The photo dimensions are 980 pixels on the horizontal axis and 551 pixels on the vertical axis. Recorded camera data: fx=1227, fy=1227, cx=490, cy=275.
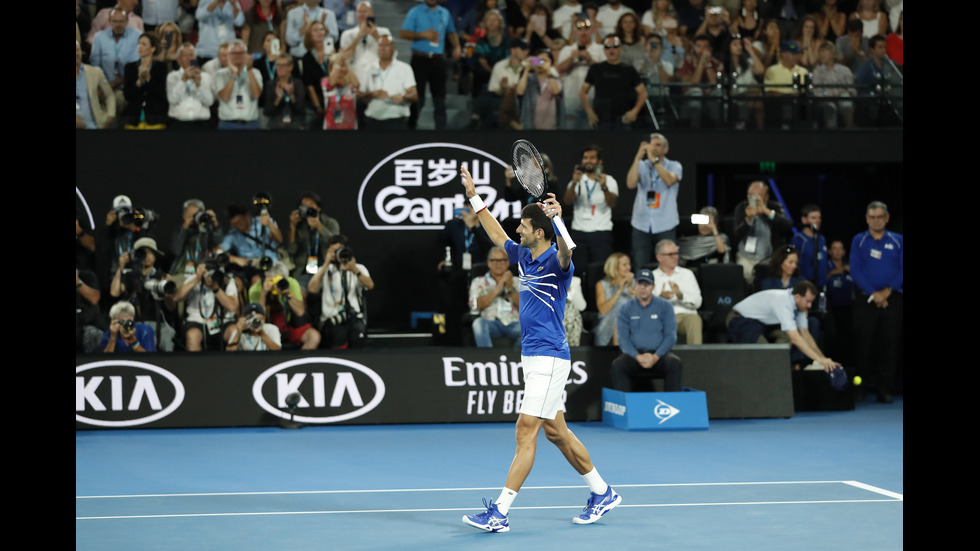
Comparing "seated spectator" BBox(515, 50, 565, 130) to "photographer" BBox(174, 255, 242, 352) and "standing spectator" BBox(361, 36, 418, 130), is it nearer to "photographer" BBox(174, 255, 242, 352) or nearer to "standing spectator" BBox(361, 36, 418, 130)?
"standing spectator" BBox(361, 36, 418, 130)

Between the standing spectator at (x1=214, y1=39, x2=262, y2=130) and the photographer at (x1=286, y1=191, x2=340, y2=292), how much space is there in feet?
5.51

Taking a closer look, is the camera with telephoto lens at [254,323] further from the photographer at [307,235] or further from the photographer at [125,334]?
the photographer at [307,235]

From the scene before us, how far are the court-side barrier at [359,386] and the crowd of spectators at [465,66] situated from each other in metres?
4.05

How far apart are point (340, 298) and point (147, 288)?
223 cm

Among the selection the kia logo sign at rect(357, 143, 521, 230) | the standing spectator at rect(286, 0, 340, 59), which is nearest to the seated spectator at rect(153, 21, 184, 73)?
the standing spectator at rect(286, 0, 340, 59)

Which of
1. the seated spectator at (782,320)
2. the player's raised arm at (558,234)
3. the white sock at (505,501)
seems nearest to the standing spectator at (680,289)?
the seated spectator at (782,320)

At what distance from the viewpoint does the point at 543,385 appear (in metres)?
8.09

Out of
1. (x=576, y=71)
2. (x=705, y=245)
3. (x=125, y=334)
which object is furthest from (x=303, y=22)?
(x=705, y=245)

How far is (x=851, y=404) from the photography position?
1503cm

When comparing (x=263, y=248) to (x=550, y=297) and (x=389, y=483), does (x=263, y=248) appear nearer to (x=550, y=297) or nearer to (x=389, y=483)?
(x=389, y=483)

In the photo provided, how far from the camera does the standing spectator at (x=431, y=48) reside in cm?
1664

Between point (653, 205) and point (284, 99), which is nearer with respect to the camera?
point (653, 205)

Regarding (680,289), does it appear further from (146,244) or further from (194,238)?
(146,244)
